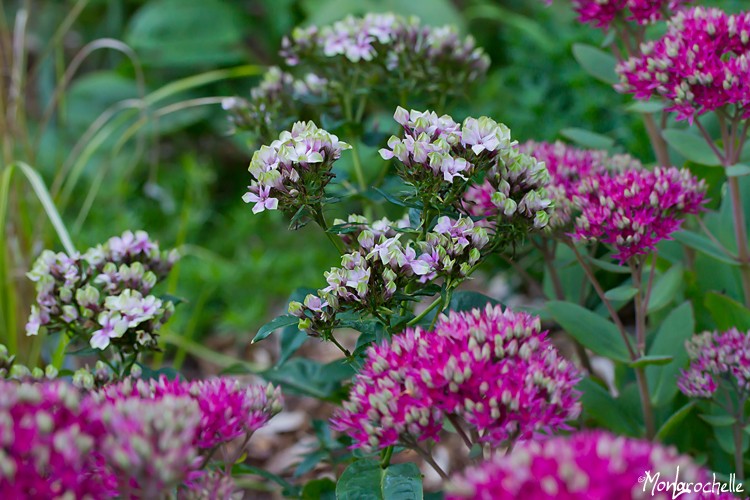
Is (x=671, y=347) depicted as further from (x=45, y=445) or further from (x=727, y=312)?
(x=45, y=445)

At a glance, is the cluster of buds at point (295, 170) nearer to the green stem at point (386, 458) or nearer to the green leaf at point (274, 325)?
the green leaf at point (274, 325)

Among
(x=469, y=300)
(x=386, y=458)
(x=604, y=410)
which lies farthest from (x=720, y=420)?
(x=386, y=458)

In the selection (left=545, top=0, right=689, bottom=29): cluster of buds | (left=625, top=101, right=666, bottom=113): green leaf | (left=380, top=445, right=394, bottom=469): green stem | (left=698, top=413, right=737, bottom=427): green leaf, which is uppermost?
(left=545, top=0, right=689, bottom=29): cluster of buds

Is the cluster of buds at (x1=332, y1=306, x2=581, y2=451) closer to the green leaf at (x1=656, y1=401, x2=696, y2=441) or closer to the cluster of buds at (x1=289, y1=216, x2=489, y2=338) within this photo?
the cluster of buds at (x1=289, y1=216, x2=489, y2=338)

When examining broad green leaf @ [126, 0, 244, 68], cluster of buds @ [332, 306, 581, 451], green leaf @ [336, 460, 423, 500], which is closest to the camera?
cluster of buds @ [332, 306, 581, 451]

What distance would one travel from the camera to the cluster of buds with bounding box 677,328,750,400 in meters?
1.09

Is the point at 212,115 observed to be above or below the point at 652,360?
above

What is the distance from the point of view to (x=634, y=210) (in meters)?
1.09

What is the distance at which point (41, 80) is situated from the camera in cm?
357

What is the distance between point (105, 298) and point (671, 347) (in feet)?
2.76

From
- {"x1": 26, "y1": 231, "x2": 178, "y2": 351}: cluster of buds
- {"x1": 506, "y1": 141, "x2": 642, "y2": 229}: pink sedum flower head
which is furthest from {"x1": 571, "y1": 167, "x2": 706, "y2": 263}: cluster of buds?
{"x1": 26, "y1": 231, "x2": 178, "y2": 351}: cluster of buds

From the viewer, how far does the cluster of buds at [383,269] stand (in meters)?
0.90

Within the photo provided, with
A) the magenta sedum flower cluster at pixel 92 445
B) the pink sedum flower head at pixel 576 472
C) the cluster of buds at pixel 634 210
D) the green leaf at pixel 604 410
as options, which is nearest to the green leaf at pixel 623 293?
the cluster of buds at pixel 634 210

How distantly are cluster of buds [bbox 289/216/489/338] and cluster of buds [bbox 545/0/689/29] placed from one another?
599 millimetres
